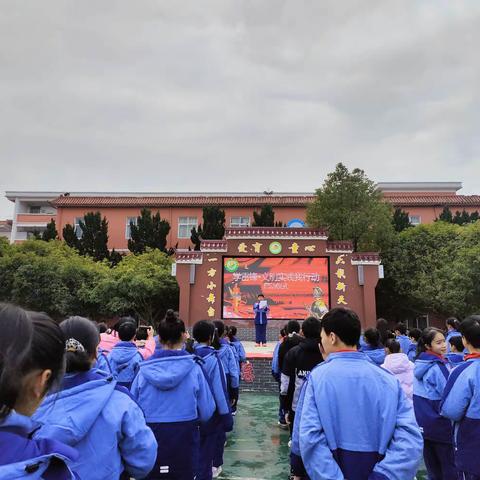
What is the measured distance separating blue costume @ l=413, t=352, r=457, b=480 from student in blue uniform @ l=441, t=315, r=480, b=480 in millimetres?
606

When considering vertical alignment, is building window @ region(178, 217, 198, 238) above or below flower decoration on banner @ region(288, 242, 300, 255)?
above

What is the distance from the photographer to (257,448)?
481 cm

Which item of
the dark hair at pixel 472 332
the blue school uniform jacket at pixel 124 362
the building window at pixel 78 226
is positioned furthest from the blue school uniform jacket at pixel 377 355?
the building window at pixel 78 226

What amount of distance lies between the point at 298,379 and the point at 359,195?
530 inches

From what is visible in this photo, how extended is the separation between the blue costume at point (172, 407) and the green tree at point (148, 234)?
1744 cm

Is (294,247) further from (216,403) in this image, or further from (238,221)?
(216,403)

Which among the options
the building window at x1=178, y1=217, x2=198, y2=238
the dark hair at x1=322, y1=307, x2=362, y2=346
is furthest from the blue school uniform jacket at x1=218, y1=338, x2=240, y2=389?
the building window at x1=178, y1=217, x2=198, y2=238

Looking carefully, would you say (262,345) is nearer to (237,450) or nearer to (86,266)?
(237,450)

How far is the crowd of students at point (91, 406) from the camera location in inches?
39.1

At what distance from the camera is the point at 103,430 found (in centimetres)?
158

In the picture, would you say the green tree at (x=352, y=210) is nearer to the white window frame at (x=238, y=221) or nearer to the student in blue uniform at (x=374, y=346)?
the white window frame at (x=238, y=221)

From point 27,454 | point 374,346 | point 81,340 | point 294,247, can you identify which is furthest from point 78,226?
point 27,454

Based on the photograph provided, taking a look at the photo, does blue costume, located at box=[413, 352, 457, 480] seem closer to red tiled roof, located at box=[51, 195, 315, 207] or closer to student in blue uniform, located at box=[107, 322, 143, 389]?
student in blue uniform, located at box=[107, 322, 143, 389]

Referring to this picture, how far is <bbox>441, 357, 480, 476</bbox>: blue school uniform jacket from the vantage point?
7.98 feet
